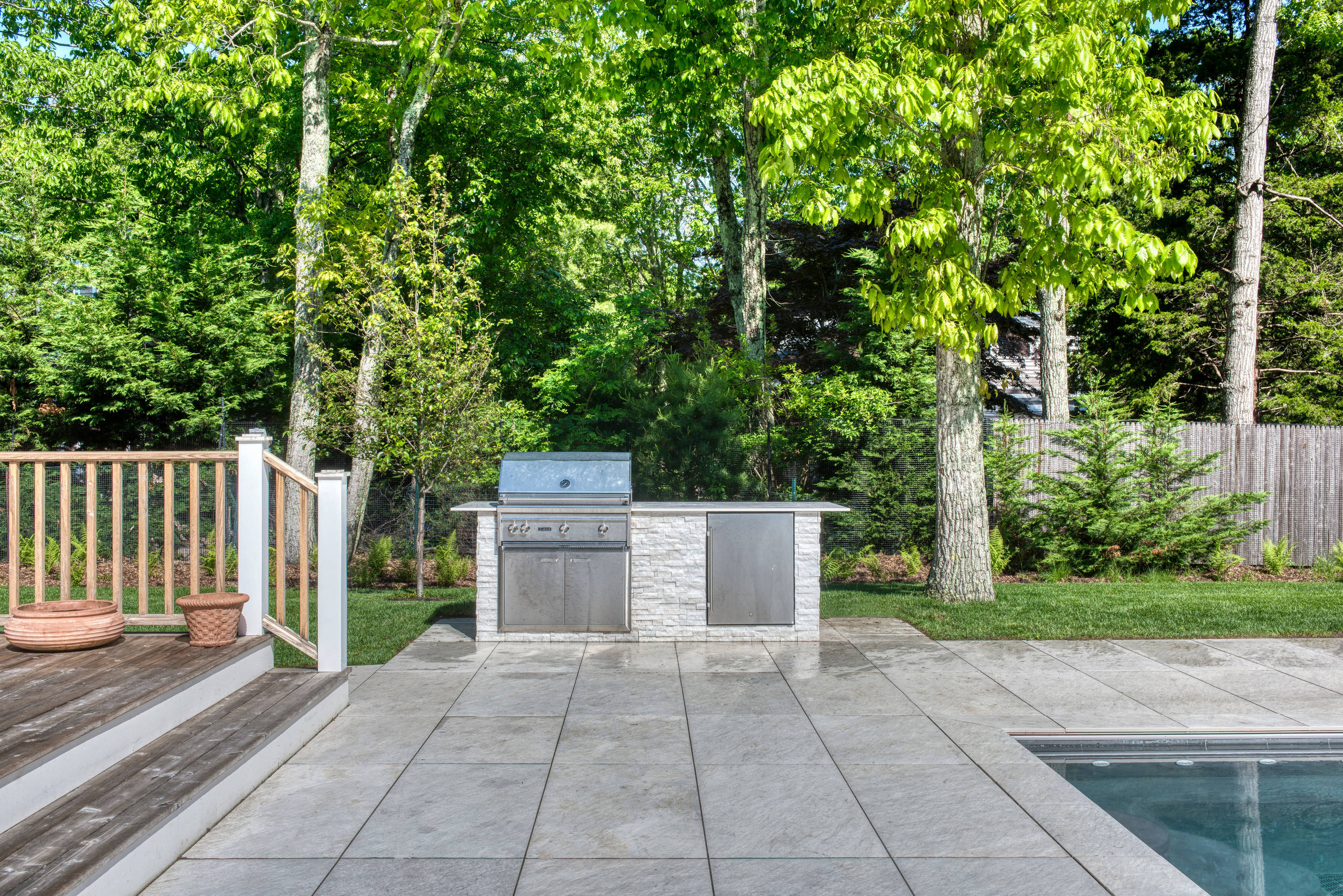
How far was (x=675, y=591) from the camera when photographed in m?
7.19

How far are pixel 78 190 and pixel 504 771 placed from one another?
1791cm

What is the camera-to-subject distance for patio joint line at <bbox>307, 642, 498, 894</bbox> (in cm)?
312

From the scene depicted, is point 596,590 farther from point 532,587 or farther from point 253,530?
point 253,530

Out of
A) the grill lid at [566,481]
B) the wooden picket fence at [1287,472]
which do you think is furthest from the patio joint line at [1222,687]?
the wooden picket fence at [1287,472]

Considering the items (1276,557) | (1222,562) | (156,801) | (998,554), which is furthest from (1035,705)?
(1276,557)

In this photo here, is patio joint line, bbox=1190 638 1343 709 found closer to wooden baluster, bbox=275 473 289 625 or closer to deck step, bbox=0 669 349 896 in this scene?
deck step, bbox=0 669 349 896

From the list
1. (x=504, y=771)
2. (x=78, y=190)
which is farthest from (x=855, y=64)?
(x=78, y=190)

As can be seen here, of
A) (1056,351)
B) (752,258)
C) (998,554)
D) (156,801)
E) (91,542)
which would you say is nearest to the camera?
(156,801)

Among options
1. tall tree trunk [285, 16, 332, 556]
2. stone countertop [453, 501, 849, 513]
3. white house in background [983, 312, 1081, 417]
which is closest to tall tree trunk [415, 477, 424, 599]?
tall tree trunk [285, 16, 332, 556]

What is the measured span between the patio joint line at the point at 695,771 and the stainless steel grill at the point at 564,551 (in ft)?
2.48

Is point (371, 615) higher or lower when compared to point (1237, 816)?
→ lower

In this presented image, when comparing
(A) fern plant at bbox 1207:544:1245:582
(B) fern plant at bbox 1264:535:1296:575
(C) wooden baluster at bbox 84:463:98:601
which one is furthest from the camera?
(B) fern plant at bbox 1264:535:1296:575

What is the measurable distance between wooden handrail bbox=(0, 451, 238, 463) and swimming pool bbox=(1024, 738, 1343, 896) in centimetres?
467

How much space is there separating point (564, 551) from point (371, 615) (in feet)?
8.24
